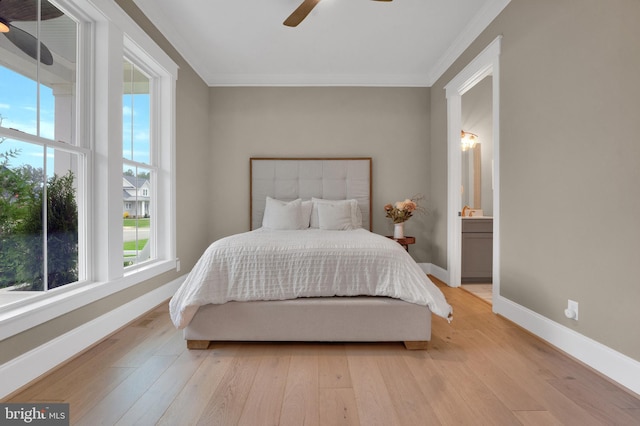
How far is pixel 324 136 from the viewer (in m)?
4.38

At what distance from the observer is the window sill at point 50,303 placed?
5.22 feet

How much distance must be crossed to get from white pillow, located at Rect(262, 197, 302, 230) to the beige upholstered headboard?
50 centimetres

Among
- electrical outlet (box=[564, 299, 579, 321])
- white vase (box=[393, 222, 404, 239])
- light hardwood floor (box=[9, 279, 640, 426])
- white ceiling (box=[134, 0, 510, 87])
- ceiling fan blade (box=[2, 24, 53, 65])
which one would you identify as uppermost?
white ceiling (box=[134, 0, 510, 87])

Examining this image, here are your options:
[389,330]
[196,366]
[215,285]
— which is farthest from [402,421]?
[215,285]

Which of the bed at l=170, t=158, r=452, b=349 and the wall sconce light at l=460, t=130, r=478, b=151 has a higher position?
the wall sconce light at l=460, t=130, r=478, b=151

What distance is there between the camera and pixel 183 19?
2996 mm

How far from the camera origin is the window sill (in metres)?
1.59

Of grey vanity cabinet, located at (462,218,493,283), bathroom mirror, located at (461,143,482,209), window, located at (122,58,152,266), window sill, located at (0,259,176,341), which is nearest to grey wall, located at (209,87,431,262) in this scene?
grey vanity cabinet, located at (462,218,493,283)

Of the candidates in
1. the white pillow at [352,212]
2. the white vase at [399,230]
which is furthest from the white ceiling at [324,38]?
the white vase at [399,230]

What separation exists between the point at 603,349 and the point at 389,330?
1.16 m

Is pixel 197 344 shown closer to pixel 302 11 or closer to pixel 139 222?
pixel 139 222

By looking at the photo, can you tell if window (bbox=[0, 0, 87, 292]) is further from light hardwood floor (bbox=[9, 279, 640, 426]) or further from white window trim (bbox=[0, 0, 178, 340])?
light hardwood floor (bbox=[9, 279, 640, 426])

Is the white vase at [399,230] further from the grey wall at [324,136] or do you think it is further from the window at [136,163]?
the window at [136,163]

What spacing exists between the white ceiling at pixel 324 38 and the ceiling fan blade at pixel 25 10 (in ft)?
2.84
